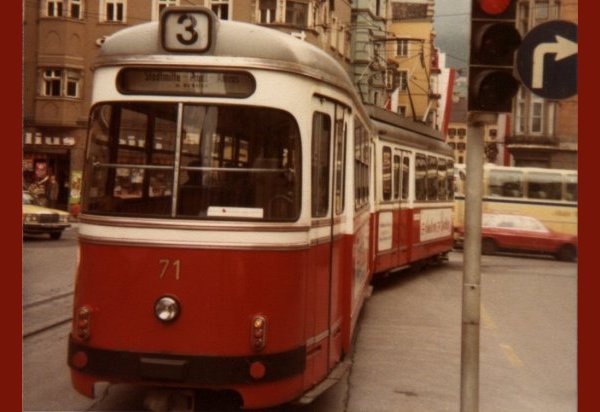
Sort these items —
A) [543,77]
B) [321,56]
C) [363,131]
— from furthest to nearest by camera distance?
[363,131]
[321,56]
[543,77]

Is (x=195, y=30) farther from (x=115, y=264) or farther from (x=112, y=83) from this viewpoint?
(x=115, y=264)

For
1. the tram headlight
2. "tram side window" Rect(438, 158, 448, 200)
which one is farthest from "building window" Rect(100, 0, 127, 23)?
"tram side window" Rect(438, 158, 448, 200)

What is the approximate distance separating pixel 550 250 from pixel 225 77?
438 inches

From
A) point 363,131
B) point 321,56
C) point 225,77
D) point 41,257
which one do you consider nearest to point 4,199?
point 225,77

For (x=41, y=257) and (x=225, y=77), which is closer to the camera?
(x=225, y=77)

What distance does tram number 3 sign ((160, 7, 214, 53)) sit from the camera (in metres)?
6.36

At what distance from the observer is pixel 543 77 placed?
20.3 feet

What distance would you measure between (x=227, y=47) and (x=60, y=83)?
208 cm

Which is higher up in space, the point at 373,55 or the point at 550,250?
the point at 373,55

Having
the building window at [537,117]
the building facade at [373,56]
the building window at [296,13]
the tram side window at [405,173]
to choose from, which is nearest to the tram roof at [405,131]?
the tram side window at [405,173]

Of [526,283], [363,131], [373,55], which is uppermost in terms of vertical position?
[373,55]

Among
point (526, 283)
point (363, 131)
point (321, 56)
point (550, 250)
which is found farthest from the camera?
point (526, 283)

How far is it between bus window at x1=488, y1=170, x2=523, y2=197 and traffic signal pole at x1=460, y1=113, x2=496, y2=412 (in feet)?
42.0

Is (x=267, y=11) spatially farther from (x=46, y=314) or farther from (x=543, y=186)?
(x=46, y=314)
